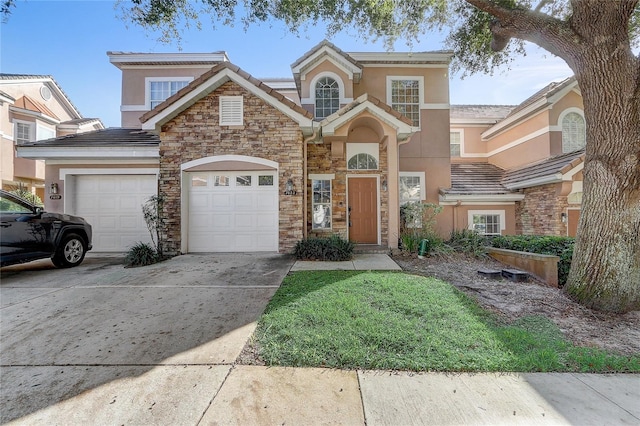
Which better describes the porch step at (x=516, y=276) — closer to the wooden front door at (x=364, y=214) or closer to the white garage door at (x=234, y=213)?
the wooden front door at (x=364, y=214)

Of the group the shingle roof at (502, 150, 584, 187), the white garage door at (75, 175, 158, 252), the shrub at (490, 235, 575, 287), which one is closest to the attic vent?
the white garage door at (75, 175, 158, 252)

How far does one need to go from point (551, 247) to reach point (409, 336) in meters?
5.70

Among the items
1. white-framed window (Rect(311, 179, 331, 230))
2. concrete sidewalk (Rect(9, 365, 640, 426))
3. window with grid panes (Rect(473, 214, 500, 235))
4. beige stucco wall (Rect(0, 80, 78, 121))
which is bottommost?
concrete sidewalk (Rect(9, 365, 640, 426))

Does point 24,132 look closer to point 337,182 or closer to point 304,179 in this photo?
point 304,179

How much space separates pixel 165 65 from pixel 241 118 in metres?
6.64

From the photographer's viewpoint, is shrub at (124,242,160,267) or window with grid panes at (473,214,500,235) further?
window with grid panes at (473,214,500,235)

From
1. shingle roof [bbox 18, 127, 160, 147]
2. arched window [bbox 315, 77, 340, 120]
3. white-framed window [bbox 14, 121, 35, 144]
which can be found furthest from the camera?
white-framed window [bbox 14, 121, 35, 144]

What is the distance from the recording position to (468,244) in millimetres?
8156

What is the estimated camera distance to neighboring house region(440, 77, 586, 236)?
9938 mm

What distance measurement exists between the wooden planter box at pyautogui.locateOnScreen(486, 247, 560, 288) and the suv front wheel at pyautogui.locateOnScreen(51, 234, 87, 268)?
10.8m

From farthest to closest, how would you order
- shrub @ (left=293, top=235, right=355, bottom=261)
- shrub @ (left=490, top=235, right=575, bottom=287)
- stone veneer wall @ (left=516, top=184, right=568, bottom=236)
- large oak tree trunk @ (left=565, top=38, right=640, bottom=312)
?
stone veneer wall @ (left=516, top=184, right=568, bottom=236), shrub @ (left=293, top=235, right=355, bottom=261), shrub @ (left=490, top=235, right=575, bottom=287), large oak tree trunk @ (left=565, top=38, right=640, bottom=312)

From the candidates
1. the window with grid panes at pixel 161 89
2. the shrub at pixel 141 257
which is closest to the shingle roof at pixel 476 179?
the shrub at pixel 141 257

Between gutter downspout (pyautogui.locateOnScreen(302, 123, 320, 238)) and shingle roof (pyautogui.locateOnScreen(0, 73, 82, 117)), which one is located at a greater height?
shingle roof (pyautogui.locateOnScreen(0, 73, 82, 117))

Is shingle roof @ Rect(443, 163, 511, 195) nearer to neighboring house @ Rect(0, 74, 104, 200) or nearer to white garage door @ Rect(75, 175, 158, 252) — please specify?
white garage door @ Rect(75, 175, 158, 252)
